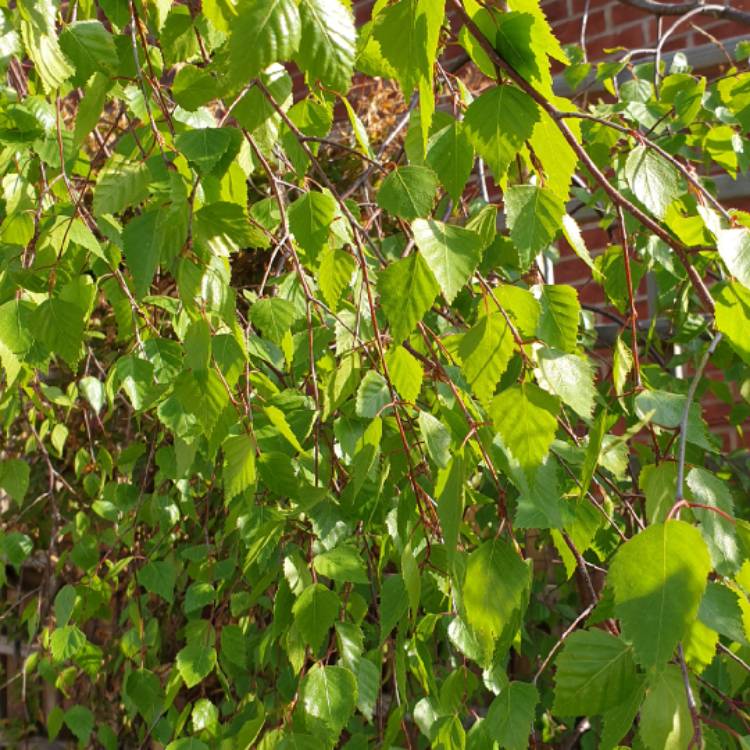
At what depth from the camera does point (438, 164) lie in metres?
0.83

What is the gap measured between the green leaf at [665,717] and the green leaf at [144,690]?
1244 mm

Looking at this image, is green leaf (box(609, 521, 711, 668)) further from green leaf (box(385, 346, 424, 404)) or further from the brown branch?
green leaf (box(385, 346, 424, 404))

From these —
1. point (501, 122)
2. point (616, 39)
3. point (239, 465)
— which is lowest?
point (616, 39)

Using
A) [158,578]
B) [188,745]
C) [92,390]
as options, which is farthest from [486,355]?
[92,390]

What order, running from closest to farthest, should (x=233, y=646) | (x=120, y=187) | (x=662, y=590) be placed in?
(x=662, y=590) → (x=120, y=187) → (x=233, y=646)

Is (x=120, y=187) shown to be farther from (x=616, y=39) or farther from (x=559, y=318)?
(x=616, y=39)

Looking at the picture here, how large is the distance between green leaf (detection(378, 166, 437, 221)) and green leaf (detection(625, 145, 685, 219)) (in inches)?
7.1

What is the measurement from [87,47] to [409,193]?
0.35 m

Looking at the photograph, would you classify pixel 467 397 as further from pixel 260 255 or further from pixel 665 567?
pixel 260 255

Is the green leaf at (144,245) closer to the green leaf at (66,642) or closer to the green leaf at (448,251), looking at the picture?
the green leaf at (448,251)

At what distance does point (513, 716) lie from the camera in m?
0.97

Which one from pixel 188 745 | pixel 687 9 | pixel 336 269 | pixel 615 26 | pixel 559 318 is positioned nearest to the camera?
pixel 559 318

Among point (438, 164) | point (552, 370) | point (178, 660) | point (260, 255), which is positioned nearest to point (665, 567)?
point (552, 370)

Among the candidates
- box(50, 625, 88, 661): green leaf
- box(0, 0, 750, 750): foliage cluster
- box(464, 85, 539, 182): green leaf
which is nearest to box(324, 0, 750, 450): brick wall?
box(0, 0, 750, 750): foliage cluster
